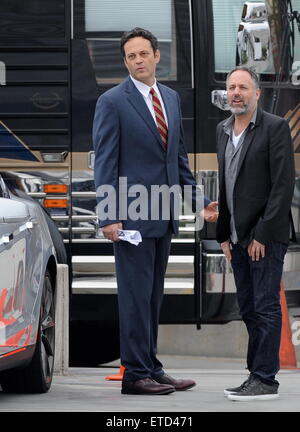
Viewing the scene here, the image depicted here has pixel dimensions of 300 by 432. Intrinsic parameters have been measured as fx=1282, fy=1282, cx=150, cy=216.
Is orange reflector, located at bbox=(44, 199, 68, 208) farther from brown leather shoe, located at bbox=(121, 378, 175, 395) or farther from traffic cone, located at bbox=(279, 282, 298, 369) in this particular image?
brown leather shoe, located at bbox=(121, 378, 175, 395)

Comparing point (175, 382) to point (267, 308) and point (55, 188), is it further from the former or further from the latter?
point (55, 188)

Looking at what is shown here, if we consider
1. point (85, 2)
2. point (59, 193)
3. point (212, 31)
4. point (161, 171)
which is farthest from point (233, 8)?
point (161, 171)

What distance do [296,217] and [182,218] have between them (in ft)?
3.10

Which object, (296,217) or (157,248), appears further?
(296,217)

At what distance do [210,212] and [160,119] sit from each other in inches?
24.0

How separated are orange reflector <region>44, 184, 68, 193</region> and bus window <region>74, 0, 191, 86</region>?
858 millimetres

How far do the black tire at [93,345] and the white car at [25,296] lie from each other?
3188mm

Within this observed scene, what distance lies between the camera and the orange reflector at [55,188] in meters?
9.79

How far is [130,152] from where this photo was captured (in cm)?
690

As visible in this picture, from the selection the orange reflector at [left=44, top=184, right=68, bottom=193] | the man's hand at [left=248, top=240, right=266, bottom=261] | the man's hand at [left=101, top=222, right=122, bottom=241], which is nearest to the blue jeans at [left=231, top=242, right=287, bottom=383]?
the man's hand at [left=248, top=240, right=266, bottom=261]

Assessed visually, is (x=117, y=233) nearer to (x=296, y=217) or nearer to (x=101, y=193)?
(x=101, y=193)

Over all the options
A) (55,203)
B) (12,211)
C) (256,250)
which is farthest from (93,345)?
(12,211)

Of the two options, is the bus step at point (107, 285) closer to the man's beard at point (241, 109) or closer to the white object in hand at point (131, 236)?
the white object in hand at point (131, 236)

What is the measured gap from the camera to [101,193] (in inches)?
267
